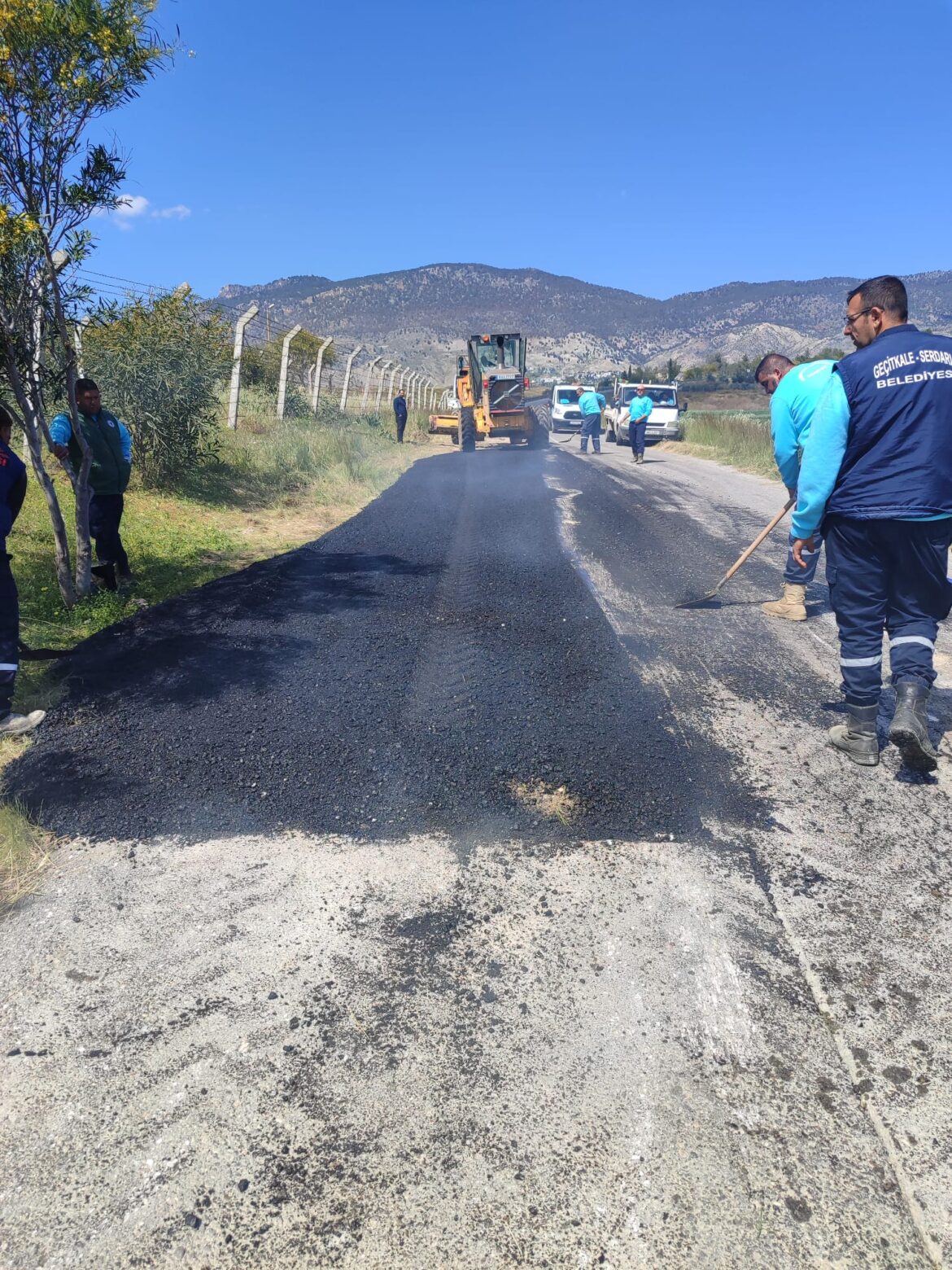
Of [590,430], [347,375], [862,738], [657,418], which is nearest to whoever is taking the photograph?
[862,738]

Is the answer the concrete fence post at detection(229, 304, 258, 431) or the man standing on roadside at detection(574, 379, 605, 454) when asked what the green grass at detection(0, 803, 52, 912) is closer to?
the concrete fence post at detection(229, 304, 258, 431)

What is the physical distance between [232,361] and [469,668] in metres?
10.3

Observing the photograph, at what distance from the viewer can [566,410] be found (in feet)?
97.7

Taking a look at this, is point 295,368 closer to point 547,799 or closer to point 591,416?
point 591,416

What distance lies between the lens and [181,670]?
452 centimetres

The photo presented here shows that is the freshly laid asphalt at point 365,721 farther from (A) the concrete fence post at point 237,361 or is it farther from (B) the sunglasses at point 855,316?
(A) the concrete fence post at point 237,361

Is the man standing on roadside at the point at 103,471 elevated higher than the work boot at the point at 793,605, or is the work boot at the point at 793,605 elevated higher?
the man standing on roadside at the point at 103,471

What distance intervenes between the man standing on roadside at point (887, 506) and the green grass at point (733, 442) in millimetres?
12871

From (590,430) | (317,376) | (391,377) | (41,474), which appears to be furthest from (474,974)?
(391,377)

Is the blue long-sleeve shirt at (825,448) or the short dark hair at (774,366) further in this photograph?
the short dark hair at (774,366)

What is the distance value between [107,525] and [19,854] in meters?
3.88

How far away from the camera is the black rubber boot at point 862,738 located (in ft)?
11.3

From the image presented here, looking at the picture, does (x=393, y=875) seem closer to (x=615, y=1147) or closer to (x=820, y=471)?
(x=615, y=1147)

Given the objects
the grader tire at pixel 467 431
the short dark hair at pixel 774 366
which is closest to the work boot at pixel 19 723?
the short dark hair at pixel 774 366
